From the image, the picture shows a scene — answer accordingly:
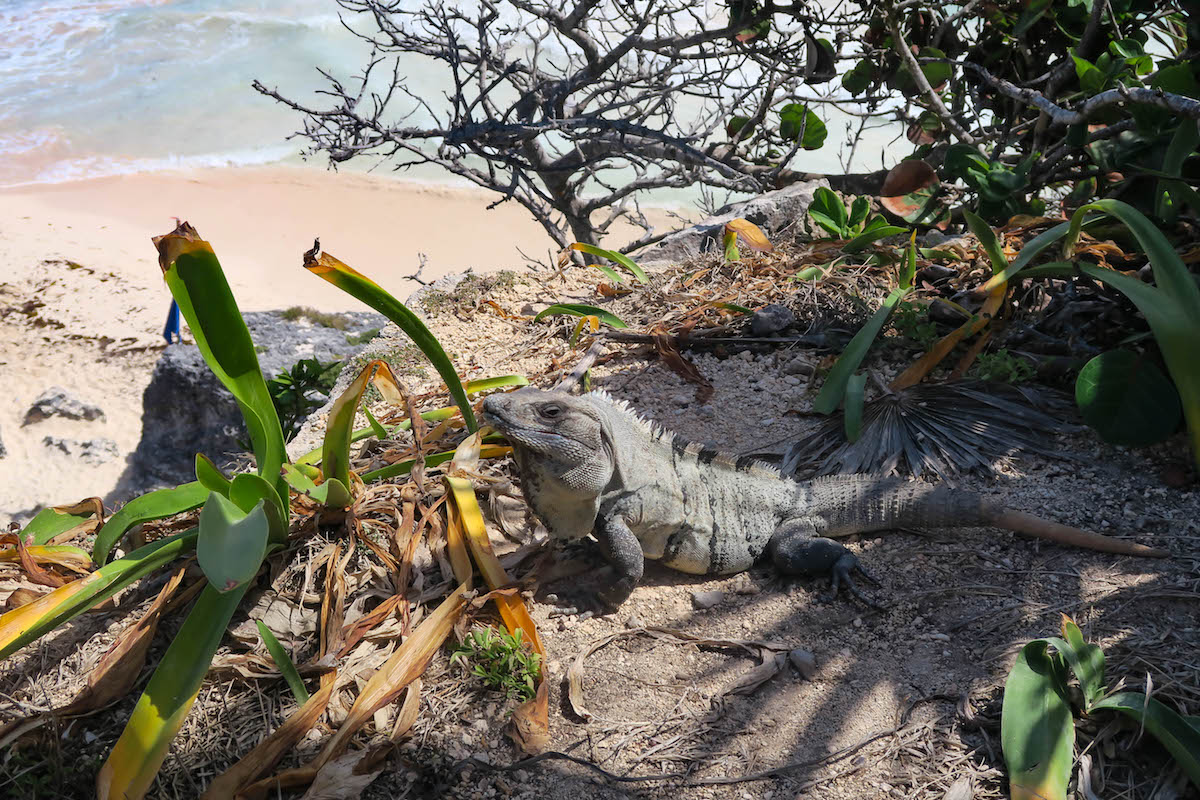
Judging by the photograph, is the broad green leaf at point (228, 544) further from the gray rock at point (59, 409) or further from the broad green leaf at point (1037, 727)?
the gray rock at point (59, 409)

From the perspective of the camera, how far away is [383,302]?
2688mm

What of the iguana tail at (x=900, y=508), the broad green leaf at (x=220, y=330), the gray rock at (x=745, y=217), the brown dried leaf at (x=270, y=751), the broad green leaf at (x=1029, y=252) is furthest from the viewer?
the gray rock at (x=745, y=217)

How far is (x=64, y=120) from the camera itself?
21438 millimetres

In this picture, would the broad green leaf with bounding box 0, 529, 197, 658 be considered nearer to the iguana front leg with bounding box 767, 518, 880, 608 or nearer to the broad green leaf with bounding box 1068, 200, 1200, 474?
the iguana front leg with bounding box 767, 518, 880, 608

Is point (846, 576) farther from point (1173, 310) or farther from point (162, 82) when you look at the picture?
point (162, 82)

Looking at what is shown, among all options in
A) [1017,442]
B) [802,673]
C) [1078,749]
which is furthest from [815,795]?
[1017,442]

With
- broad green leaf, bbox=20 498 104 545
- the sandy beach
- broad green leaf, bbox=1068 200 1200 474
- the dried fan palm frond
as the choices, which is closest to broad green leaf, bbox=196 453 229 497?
broad green leaf, bbox=20 498 104 545

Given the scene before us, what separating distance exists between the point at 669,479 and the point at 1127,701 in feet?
4.77

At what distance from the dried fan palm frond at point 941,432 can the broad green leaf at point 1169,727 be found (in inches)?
48.3

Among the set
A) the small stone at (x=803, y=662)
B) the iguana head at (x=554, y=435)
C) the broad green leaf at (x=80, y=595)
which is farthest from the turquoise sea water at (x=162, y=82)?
the broad green leaf at (x=80, y=595)

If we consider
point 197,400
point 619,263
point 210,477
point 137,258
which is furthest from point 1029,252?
point 137,258

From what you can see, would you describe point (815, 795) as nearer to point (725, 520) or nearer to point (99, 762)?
point (725, 520)

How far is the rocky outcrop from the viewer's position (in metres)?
6.78

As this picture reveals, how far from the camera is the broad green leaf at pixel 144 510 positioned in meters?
2.46
